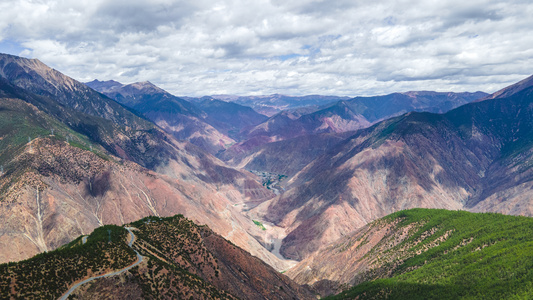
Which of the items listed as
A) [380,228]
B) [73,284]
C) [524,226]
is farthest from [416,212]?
[73,284]

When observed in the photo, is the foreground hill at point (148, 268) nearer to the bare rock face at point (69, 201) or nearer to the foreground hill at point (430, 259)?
the foreground hill at point (430, 259)

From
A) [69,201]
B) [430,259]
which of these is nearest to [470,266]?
[430,259]

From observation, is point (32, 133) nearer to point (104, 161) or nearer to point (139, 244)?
point (104, 161)

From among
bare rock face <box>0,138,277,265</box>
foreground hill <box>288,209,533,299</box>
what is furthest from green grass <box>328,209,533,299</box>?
bare rock face <box>0,138,277,265</box>

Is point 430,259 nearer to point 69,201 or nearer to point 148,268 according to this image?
point 148,268

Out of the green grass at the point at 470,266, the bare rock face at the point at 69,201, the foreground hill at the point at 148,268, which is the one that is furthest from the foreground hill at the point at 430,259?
the bare rock face at the point at 69,201

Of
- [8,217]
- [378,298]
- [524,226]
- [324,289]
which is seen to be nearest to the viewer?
[378,298]
